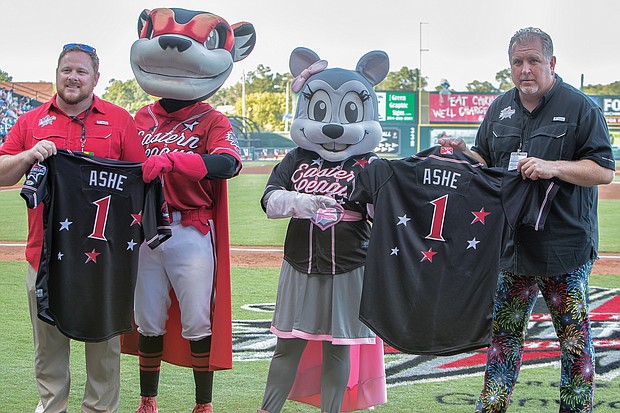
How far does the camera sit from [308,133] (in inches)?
145

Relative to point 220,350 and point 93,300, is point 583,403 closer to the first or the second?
point 220,350

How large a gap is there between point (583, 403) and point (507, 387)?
1.17 ft

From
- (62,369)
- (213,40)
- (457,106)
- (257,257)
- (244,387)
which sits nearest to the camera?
(62,369)

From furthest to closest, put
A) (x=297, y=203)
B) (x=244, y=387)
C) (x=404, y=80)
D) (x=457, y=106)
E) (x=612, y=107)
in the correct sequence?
(x=404, y=80) < (x=457, y=106) < (x=612, y=107) < (x=244, y=387) < (x=297, y=203)

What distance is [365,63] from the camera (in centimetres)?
390

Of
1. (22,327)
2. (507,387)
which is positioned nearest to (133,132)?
(507,387)

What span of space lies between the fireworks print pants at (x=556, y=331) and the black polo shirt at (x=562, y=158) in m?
0.10

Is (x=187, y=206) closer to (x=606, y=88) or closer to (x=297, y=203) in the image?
(x=297, y=203)

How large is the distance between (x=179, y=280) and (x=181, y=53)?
1184 millimetres

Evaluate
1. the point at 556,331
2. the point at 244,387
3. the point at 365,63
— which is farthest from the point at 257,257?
the point at 556,331

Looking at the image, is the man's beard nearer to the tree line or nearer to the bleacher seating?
the bleacher seating

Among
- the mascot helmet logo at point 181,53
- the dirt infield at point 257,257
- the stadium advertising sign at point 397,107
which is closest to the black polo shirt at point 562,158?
the mascot helmet logo at point 181,53

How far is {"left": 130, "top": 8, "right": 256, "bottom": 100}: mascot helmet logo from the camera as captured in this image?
393 cm

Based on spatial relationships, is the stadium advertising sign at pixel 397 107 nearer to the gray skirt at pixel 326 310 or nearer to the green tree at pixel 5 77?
the green tree at pixel 5 77
